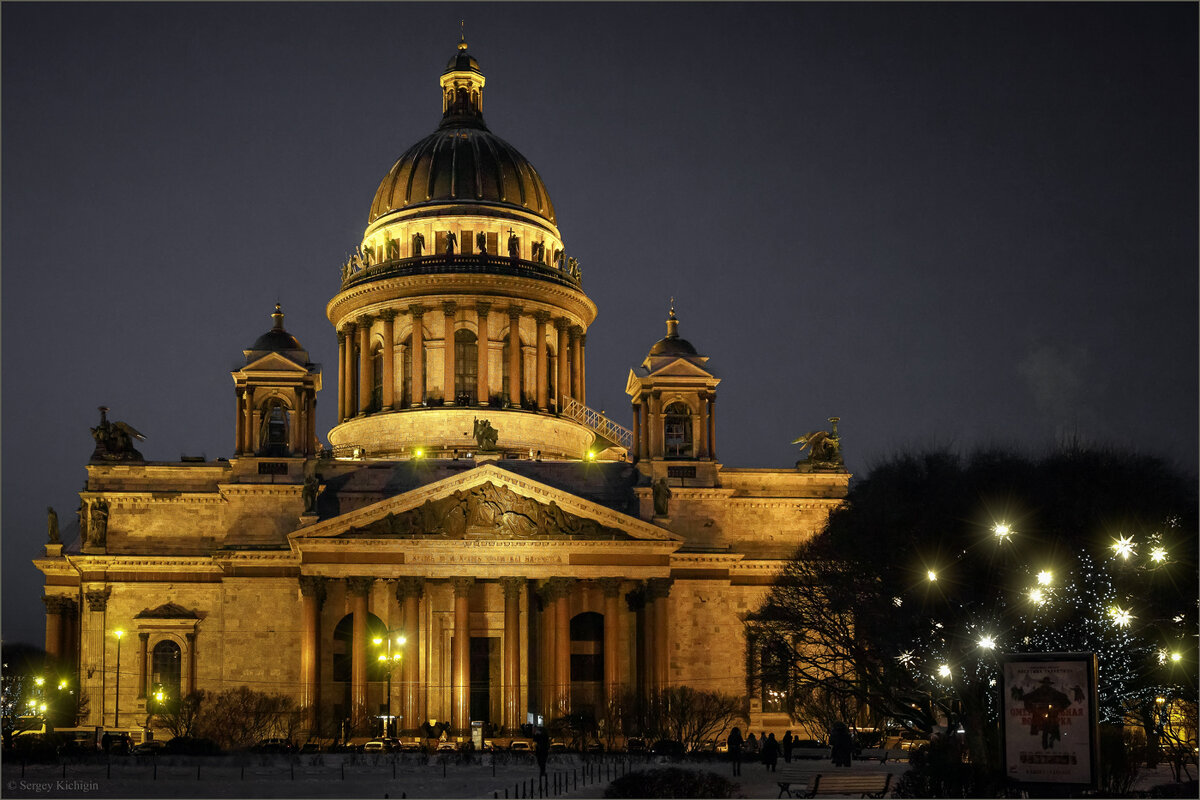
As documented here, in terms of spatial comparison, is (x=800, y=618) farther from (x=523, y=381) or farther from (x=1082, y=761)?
(x=523, y=381)

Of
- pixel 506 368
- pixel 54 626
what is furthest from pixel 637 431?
pixel 54 626

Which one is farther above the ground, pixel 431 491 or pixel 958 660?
pixel 431 491

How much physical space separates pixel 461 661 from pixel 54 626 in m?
20.5

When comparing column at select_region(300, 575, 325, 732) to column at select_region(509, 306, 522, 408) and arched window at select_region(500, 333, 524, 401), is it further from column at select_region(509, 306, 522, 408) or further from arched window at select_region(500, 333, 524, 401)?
arched window at select_region(500, 333, 524, 401)

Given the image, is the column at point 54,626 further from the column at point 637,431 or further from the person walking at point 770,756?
the person walking at point 770,756

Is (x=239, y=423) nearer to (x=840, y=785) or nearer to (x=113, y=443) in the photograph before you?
(x=113, y=443)

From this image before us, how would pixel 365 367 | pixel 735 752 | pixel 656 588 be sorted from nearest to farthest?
pixel 735 752
pixel 656 588
pixel 365 367

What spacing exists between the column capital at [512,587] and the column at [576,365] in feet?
70.0

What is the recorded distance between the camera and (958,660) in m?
50.7

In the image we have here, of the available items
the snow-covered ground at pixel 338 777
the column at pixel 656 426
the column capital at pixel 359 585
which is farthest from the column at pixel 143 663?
the column at pixel 656 426

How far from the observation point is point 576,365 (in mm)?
93688

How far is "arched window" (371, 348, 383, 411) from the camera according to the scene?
90188 mm

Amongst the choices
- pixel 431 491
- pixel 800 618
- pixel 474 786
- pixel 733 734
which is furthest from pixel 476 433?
pixel 474 786

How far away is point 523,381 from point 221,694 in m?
26.0
